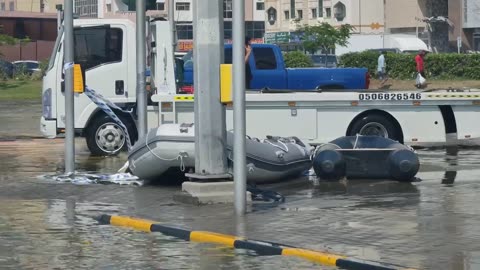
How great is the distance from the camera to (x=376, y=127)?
73.2 feet

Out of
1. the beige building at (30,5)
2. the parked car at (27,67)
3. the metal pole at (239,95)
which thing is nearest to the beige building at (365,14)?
the parked car at (27,67)

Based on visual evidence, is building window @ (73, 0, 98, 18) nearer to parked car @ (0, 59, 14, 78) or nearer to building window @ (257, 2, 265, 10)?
building window @ (257, 2, 265, 10)

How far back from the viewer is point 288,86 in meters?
26.8

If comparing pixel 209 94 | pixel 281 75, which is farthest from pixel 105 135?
pixel 209 94

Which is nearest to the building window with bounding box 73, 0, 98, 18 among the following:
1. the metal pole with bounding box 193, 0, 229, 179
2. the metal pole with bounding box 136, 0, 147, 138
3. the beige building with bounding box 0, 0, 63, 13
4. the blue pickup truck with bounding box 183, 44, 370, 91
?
the beige building with bounding box 0, 0, 63, 13

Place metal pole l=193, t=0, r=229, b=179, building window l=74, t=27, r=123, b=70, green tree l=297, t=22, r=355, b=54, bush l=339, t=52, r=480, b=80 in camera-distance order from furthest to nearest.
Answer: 1. green tree l=297, t=22, r=355, b=54
2. bush l=339, t=52, r=480, b=80
3. building window l=74, t=27, r=123, b=70
4. metal pole l=193, t=0, r=229, b=179

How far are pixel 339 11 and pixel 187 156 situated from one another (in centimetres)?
6755

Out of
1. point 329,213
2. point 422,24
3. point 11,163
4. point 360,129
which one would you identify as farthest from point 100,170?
point 422,24

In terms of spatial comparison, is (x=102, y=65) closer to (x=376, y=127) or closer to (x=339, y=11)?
(x=376, y=127)

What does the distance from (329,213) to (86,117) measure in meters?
9.67

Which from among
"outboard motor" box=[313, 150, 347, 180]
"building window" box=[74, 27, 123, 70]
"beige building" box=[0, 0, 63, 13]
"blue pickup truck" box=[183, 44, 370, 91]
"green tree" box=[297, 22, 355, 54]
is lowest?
"outboard motor" box=[313, 150, 347, 180]

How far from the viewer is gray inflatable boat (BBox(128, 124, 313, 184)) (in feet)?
55.0

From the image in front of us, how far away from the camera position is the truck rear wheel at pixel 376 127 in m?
22.2

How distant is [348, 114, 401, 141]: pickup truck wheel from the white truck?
0.07ft
